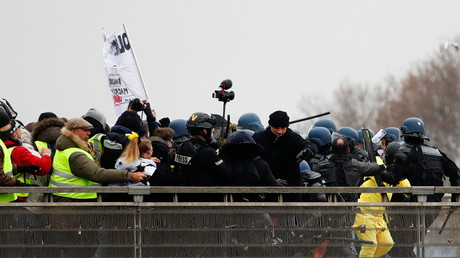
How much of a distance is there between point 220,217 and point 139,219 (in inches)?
34.9

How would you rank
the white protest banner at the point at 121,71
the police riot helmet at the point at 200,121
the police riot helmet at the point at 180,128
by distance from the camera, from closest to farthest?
the police riot helmet at the point at 200,121 → the police riot helmet at the point at 180,128 → the white protest banner at the point at 121,71

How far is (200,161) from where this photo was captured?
16.9m

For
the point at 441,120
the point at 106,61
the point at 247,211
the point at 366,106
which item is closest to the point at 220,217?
the point at 247,211

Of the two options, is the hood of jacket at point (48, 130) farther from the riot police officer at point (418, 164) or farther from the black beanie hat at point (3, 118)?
the riot police officer at point (418, 164)

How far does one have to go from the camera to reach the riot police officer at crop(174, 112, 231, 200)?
16.9 meters

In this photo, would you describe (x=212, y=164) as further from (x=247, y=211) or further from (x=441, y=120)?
(x=441, y=120)

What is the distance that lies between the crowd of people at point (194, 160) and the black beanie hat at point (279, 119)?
0.01 meters

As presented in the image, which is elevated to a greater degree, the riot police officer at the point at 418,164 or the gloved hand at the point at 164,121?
the gloved hand at the point at 164,121

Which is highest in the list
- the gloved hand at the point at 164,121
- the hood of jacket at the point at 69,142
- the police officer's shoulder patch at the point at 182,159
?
the gloved hand at the point at 164,121

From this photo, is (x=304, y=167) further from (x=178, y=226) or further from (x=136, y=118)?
(x=178, y=226)

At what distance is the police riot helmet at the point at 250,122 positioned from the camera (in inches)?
841

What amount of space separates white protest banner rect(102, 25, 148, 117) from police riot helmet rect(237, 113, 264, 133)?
15.3 ft

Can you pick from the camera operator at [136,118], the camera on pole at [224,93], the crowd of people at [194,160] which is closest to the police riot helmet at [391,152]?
the crowd of people at [194,160]

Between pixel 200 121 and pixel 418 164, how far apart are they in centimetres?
321
